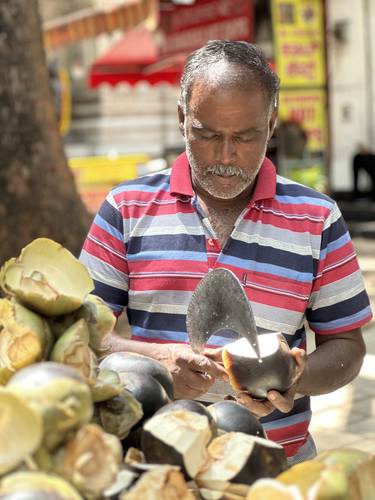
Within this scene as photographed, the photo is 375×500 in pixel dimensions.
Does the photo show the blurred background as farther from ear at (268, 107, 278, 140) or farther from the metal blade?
the metal blade

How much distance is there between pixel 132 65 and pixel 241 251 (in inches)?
487

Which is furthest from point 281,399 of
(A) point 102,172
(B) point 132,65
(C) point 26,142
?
(B) point 132,65

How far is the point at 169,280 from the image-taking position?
7.69ft

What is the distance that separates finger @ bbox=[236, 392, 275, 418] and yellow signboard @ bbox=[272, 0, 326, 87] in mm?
9252

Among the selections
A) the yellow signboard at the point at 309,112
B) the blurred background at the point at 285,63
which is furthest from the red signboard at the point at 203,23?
the yellow signboard at the point at 309,112

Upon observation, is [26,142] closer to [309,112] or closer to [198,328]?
[198,328]

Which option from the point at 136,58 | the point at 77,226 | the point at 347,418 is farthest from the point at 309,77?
the point at 347,418

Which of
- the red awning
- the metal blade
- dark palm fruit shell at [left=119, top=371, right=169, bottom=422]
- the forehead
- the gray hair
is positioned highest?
the gray hair

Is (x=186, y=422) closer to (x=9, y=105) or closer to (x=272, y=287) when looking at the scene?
(x=272, y=287)

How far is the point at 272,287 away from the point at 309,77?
31.1 ft

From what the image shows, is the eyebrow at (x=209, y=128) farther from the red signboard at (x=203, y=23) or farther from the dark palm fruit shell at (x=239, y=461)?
the red signboard at (x=203, y=23)

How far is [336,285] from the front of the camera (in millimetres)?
2342

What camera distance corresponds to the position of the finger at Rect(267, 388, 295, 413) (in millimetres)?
1904

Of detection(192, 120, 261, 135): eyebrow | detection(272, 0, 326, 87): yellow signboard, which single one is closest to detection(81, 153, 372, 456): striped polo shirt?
detection(192, 120, 261, 135): eyebrow
